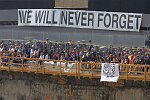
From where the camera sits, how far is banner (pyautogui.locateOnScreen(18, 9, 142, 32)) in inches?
1224

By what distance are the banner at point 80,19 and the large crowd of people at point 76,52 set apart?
2.10 meters

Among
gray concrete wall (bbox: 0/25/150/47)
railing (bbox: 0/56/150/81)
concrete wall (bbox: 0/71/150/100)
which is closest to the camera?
railing (bbox: 0/56/150/81)

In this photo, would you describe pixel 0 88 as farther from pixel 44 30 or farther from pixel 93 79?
pixel 44 30

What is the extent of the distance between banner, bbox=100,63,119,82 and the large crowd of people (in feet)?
3.71

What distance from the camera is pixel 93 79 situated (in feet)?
79.4

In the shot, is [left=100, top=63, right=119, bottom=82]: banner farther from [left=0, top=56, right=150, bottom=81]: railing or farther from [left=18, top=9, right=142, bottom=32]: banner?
[left=18, top=9, right=142, bottom=32]: banner

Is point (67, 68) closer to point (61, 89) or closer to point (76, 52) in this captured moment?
point (61, 89)

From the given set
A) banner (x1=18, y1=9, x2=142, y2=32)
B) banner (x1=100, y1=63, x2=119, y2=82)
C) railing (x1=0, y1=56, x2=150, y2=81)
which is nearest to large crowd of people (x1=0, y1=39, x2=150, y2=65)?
railing (x1=0, y1=56, x2=150, y2=81)

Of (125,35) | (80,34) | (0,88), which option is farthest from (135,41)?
(0,88)

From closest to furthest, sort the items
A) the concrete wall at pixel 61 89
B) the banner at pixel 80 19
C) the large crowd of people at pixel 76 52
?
the concrete wall at pixel 61 89
the large crowd of people at pixel 76 52
the banner at pixel 80 19

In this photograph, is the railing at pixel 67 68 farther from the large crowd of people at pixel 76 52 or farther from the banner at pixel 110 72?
the large crowd of people at pixel 76 52

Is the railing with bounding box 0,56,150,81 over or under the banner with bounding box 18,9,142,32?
under

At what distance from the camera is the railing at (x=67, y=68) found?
74.8 ft

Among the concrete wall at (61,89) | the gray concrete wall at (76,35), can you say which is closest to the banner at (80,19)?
the gray concrete wall at (76,35)
